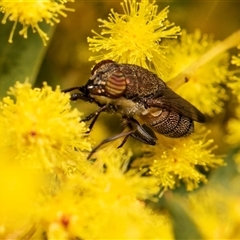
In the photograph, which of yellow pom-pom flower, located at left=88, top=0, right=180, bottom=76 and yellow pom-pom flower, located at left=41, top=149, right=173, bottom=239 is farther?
yellow pom-pom flower, located at left=88, top=0, right=180, bottom=76

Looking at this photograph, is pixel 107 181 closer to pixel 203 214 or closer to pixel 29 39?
pixel 203 214

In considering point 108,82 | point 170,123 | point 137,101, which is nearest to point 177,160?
point 170,123

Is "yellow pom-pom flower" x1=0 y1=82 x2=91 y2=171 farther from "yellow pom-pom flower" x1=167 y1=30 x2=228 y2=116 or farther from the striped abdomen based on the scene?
"yellow pom-pom flower" x1=167 y1=30 x2=228 y2=116

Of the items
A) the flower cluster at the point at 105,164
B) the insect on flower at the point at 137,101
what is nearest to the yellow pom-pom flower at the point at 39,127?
the flower cluster at the point at 105,164

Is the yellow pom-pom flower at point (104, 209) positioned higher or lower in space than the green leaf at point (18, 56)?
lower

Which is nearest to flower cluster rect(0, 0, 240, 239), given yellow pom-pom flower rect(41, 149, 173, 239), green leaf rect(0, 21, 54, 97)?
yellow pom-pom flower rect(41, 149, 173, 239)

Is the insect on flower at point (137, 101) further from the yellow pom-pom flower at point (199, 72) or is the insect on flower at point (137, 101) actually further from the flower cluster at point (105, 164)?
the yellow pom-pom flower at point (199, 72)
